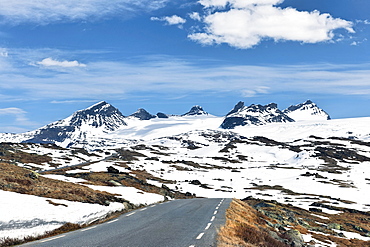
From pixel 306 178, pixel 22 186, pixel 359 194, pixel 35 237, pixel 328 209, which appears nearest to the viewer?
pixel 35 237

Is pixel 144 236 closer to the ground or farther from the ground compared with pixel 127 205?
farther from the ground

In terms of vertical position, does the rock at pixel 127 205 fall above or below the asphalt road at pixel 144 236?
below

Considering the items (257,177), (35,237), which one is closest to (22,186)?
(35,237)

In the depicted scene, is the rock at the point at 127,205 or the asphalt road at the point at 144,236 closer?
the asphalt road at the point at 144,236

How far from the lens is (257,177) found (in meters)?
158

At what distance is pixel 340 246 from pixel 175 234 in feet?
89.3

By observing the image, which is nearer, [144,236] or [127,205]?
[144,236]

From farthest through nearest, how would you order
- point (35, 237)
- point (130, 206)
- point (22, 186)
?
point (130, 206) < point (22, 186) < point (35, 237)

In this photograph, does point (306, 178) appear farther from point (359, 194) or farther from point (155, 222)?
point (155, 222)

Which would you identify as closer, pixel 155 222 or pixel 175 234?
pixel 175 234

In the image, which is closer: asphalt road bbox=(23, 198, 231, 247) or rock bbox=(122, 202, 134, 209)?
asphalt road bbox=(23, 198, 231, 247)

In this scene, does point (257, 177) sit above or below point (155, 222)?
below

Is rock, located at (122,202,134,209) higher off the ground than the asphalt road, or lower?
lower

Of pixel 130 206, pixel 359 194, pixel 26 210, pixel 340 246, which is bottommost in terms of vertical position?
pixel 359 194
